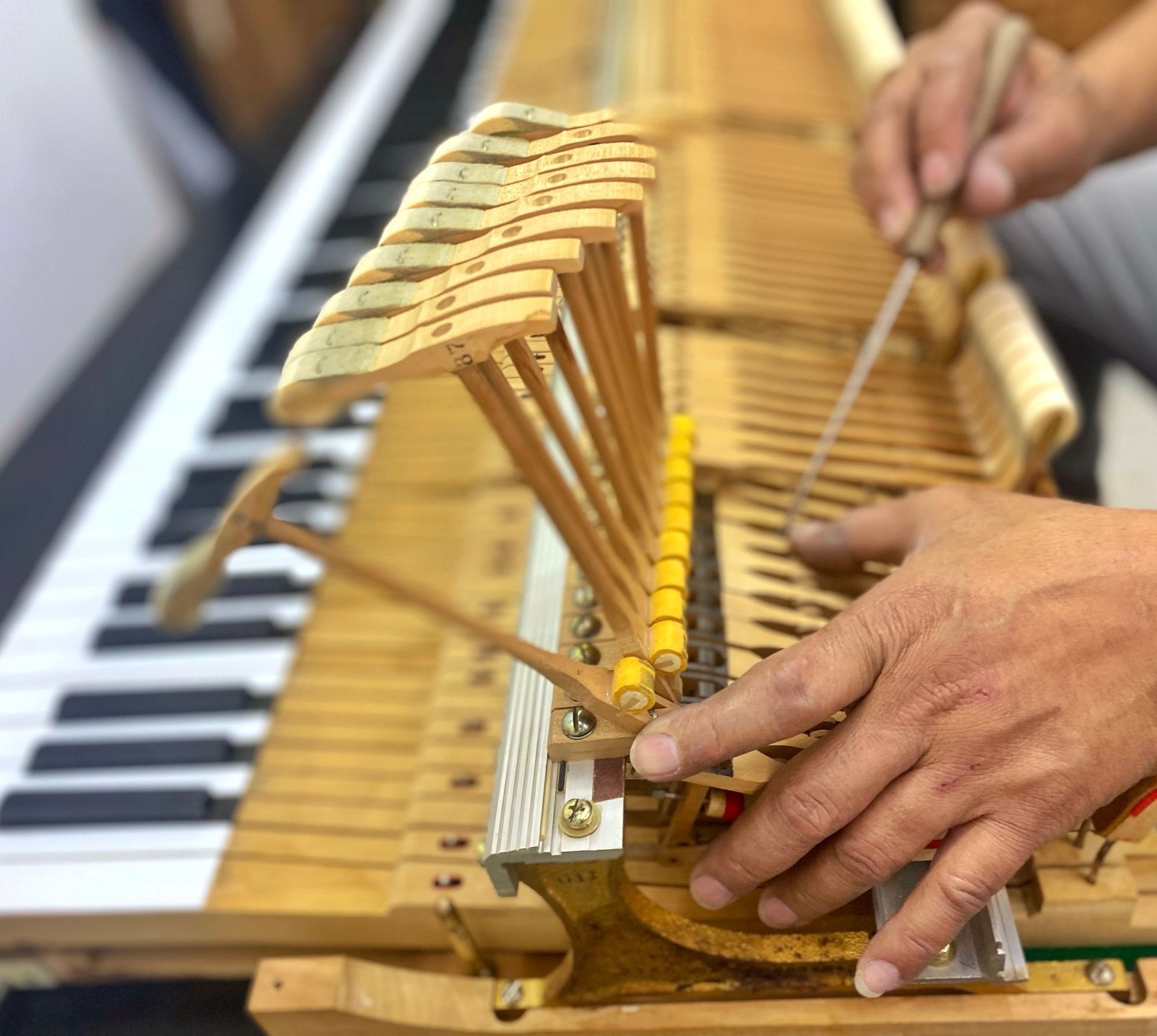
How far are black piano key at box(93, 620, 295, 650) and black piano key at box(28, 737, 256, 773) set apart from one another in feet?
0.68

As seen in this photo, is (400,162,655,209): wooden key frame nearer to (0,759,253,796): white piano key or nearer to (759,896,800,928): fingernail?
(759,896,800,928): fingernail

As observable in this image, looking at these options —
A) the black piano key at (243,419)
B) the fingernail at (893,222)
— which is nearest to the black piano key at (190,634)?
the black piano key at (243,419)

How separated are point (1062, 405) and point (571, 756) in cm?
88

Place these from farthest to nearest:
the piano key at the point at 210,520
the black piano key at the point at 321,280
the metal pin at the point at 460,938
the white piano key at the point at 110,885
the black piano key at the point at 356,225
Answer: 1. the black piano key at the point at 356,225
2. the black piano key at the point at 321,280
3. the piano key at the point at 210,520
4. the white piano key at the point at 110,885
5. the metal pin at the point at 460,938

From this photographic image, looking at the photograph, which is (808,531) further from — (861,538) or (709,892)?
(709,892)

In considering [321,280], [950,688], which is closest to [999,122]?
[950,688]

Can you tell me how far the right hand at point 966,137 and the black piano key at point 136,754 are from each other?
1.40m

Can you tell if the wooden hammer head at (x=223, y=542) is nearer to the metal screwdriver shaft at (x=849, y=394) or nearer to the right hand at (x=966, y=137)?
the metal screwdriver shaft at (x=849, y=394)

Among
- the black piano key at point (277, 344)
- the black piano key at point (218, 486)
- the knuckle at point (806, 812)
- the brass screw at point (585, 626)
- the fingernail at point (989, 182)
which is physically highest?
the fingernail at point (989, 182)

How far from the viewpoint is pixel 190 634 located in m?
1.61

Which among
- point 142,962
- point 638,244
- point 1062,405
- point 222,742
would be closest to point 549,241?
point 638,244

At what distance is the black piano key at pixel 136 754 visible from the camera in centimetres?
142

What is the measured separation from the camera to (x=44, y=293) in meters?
2.71

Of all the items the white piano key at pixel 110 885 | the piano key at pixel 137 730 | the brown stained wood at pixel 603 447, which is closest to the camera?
the brown stained wood at pixel 603 447
